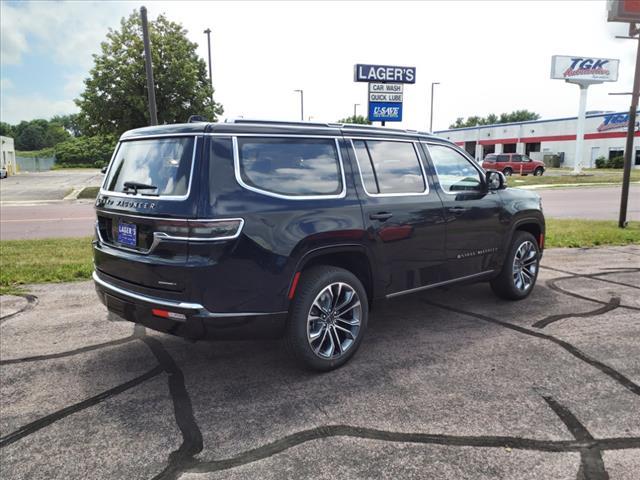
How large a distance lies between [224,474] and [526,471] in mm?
1603

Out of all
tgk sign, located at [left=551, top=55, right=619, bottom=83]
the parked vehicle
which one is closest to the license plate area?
the parked vehicle

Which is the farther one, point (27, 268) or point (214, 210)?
point (27, 268)

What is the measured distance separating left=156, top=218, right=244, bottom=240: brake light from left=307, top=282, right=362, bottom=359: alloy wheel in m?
0.85

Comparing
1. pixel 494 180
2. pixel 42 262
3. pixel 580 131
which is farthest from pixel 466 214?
pixel 580 131

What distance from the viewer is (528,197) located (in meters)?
Result: 5.73

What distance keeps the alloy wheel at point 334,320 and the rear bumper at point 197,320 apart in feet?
0.96

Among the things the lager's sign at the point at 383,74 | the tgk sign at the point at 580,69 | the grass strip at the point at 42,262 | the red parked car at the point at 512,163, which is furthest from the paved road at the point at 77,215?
the tgk sign at the point at 580,69

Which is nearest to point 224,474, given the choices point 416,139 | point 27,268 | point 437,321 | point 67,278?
point 437,321

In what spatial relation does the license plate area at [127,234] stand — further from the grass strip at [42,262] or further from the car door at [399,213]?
the grass strip at [42,262]

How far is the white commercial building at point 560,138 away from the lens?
51469 mm

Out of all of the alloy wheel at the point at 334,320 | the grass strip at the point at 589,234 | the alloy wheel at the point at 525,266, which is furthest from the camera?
the grass strip at the point at 589,234

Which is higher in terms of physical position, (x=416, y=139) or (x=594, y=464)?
(x=416, y=139)

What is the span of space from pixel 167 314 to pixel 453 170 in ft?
10.4

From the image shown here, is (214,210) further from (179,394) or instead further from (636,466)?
(636,466)
